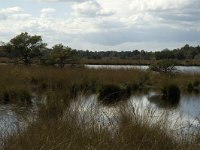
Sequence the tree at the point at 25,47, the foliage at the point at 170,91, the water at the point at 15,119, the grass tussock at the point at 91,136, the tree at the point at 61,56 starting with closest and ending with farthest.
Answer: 1. the grass tussock at the point at 91,136
2. the water at the point at 15,119
3. the foliage at the point at 170,91
4. the tree at the point at 61,56
5. the tree at the point at 25,47

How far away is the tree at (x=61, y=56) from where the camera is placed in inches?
1154

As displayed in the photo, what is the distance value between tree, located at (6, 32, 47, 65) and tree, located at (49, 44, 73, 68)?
4.42 m

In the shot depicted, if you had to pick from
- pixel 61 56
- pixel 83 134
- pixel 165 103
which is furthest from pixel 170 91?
pixel 83 134

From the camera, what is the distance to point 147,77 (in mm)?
27188

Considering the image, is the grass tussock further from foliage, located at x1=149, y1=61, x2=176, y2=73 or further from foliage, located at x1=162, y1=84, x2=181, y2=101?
foliage, located at x1=149, y1=61, x2=176, y2=73

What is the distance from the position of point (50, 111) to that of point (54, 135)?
6.03ft

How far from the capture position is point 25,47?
34.4 meters

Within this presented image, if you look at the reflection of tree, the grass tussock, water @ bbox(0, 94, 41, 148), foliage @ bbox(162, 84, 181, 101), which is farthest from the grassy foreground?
foliage @ bbox(162, 84, 181, 101)

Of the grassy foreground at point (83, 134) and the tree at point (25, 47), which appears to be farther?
the tree at point (25, 47)

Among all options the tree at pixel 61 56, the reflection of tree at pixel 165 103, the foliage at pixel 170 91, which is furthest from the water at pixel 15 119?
the tree at pixel 61 56

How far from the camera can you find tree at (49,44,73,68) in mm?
29312

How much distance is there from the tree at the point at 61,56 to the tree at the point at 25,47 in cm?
442

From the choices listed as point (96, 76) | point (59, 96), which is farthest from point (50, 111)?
point (96, 76)

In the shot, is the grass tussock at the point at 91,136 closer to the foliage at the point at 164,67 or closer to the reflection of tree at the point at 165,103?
the reflection of tree at the point at 165,103
